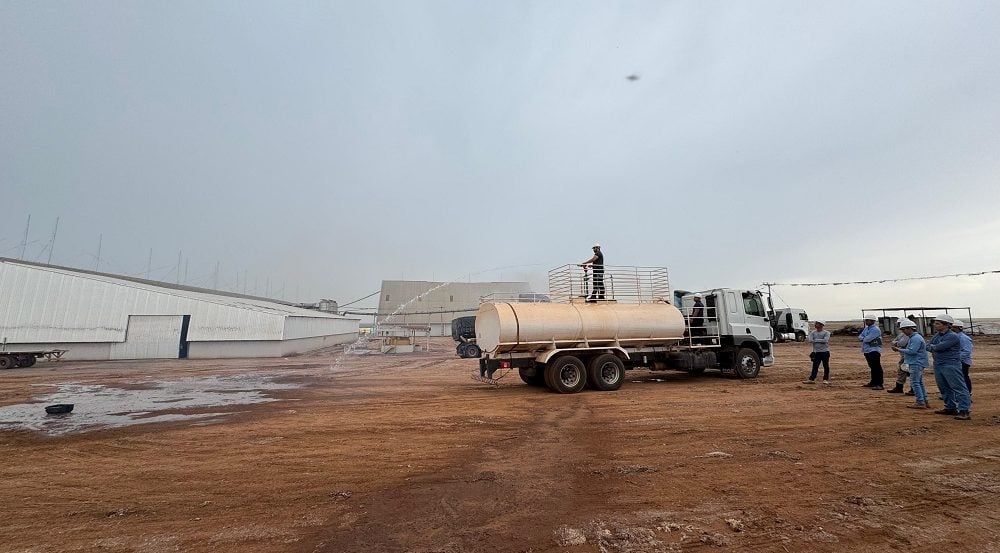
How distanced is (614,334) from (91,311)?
124 feet

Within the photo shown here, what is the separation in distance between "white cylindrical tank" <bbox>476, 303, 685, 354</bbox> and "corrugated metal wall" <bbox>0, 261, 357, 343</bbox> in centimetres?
2626

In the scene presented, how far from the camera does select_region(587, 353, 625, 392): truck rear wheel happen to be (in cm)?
1267

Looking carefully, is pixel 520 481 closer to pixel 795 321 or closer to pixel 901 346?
pixel 901 346

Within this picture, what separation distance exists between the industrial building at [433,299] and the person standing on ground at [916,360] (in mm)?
56054

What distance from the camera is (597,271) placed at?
552 inches

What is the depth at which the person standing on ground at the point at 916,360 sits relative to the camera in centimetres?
932

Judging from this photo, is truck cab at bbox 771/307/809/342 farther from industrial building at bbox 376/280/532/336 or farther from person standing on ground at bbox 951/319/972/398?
industrial building at bbox 376/280/532/336

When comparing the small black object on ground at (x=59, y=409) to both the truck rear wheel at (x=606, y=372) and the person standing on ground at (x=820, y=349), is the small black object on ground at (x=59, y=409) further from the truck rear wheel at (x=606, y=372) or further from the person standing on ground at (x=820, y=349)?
the person standing on ground at (x=820, y=349)

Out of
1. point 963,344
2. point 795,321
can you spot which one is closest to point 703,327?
point 963,344

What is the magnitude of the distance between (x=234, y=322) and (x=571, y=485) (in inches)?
1355

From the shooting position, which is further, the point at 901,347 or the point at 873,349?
the point at 873,349

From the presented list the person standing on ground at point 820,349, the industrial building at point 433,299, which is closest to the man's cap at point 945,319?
the person standing on ground at point 820,349

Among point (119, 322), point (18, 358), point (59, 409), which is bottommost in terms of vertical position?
point (59, 409)

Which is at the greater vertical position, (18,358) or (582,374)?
(18,358)
